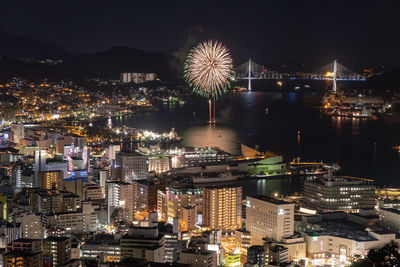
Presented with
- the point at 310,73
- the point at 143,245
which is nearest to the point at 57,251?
the point at 143,245

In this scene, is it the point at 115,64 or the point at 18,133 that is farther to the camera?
the point at 115,64

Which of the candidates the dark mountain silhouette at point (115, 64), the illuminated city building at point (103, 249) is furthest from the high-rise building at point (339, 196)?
the dark mountain silhouette at point (115, 64)

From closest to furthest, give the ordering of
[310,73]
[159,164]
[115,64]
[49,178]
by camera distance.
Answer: [49,178], [159,164], [310,73], [115,64]

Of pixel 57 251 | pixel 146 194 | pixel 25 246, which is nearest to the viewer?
pixel 25 246

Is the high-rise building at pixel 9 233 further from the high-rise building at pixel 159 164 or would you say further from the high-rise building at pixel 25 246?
the high-rise building at pixel 159 164

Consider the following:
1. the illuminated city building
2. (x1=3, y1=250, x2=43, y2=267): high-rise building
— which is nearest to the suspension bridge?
the illuminated city building

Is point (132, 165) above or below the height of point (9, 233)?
above

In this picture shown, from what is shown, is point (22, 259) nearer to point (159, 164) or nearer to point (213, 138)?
point (159, 164)
